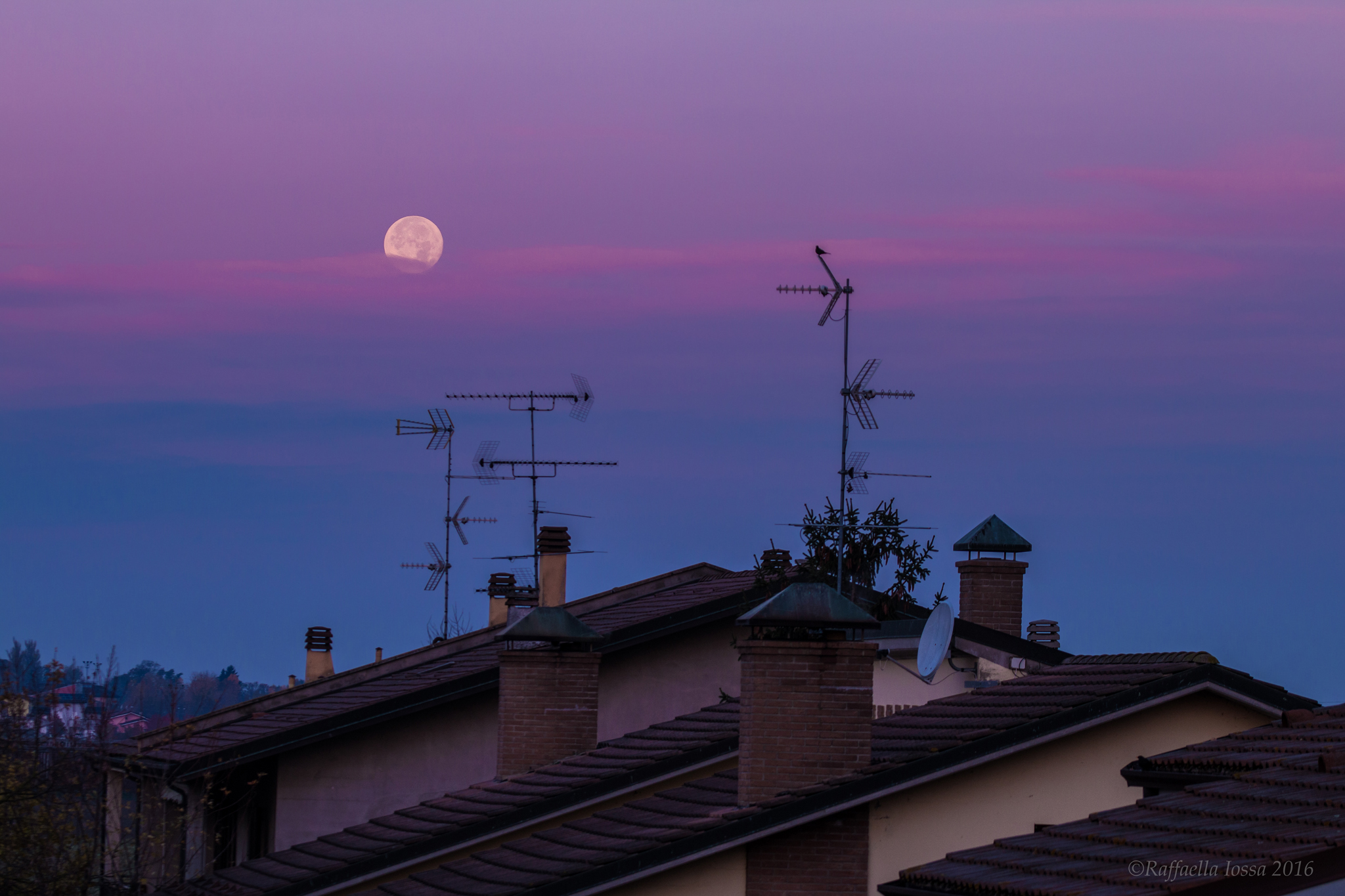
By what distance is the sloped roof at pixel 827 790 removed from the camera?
13.3m

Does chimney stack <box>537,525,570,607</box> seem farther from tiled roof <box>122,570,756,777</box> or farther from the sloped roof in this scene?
the sloped roof

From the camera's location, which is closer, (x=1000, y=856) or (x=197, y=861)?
(x=1000, y=856)

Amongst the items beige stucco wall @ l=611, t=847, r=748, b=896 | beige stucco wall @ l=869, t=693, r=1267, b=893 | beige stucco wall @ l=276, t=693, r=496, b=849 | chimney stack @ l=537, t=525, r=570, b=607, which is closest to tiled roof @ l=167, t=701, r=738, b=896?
beige stucco wall @ l=276, t=693, r=496, b=849

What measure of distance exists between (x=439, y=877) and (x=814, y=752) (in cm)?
418

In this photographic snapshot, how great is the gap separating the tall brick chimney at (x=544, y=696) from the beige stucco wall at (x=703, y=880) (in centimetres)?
573

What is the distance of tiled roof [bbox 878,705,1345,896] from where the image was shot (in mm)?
7840

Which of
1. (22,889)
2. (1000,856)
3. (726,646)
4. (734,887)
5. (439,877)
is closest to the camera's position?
(1000,856)

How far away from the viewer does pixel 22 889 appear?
18.4m

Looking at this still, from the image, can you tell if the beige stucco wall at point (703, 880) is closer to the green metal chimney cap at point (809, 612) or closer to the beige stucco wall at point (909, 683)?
the green metal chimney cap at point (809, 612)

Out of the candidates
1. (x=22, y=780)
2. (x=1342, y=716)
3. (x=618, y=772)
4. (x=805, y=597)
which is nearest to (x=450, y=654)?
(x=22, y=780)

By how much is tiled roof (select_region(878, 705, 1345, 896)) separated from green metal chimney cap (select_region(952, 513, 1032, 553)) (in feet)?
32.6

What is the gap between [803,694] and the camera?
14.2m

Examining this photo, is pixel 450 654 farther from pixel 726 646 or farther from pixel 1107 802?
pixel 1107 802

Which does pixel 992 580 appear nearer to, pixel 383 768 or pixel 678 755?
pixel 678 755
